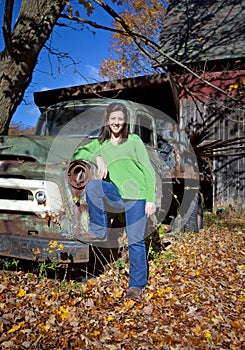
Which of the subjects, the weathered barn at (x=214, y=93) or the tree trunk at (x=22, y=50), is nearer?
the tree trunk at (x=22, y=50)

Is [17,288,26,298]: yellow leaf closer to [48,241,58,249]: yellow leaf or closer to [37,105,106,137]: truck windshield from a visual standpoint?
[48,241,58,249]: yellow leaf

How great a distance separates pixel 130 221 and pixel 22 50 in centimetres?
295

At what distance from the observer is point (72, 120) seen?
461 centimetres

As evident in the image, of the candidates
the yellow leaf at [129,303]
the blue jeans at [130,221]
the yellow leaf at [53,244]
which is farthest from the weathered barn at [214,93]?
the yellow leaf at [53,244]

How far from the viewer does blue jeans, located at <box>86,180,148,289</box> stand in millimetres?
2996

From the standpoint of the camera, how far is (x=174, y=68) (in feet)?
33.2

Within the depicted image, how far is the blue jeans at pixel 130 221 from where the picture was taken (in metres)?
3.00

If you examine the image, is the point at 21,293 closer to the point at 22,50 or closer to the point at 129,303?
the point at 129,303

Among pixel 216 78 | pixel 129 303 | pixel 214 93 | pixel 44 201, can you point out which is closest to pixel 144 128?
pixel 44 201

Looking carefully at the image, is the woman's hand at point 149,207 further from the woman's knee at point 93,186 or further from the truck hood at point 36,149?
the truck hood at point 36,149

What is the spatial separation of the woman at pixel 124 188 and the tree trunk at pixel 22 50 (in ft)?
6.23

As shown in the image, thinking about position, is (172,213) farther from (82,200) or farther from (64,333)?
(64,333)

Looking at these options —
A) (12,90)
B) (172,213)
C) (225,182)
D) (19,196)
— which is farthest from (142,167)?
(225,182)

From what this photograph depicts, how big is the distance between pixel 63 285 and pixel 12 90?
8.95 feet
